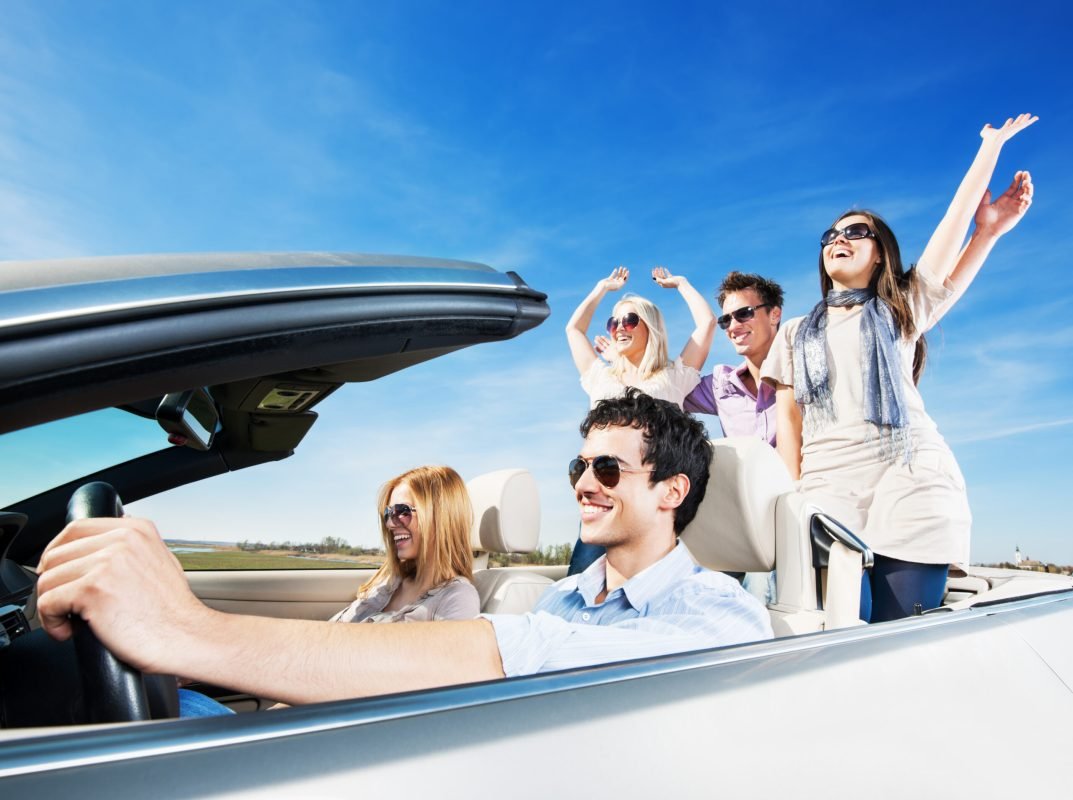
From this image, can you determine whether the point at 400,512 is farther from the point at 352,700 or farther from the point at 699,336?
the point at 352,700

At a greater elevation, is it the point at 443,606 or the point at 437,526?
the point at 437,526

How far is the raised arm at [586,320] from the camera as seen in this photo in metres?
4.29

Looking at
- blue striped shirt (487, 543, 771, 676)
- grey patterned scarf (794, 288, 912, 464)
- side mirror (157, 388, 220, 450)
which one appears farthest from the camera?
grey patterned scarf (794, 288, 912, 464)

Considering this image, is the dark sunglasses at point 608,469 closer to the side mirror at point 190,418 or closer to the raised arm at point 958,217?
the side mirror at point 190,418

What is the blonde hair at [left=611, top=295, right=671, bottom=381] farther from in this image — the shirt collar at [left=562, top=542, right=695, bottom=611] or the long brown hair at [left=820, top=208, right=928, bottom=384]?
the shirt collar at [left=562, top=542, right=695, bottom=611]

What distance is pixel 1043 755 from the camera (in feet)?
4.41

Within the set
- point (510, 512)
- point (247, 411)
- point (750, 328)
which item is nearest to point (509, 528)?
point (510, 512)

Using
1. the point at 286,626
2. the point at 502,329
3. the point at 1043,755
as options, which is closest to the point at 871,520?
the point at 1043,755

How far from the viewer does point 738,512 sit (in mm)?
2184

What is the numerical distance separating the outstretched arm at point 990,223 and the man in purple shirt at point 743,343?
40.1 inches

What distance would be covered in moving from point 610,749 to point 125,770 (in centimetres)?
48

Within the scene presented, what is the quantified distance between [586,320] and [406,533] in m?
1.81

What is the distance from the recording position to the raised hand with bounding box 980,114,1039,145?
3.02 m

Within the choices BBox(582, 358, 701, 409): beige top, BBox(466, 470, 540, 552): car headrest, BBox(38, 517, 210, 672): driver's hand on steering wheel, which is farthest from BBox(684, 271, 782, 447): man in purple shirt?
BBox(38, 517, 210, 672): driver's hand on steering wheel
